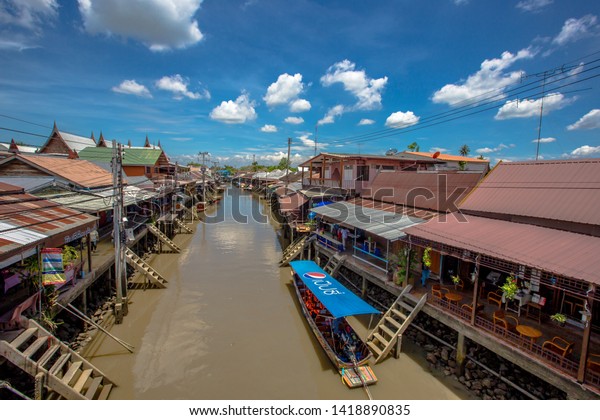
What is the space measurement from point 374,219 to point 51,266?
49.5 ft

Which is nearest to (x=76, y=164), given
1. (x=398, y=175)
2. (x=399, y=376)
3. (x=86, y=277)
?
(x=86, y=277)

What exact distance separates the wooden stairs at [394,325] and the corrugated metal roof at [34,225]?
13147 millimetres

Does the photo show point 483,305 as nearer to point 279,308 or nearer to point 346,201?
point 279,308

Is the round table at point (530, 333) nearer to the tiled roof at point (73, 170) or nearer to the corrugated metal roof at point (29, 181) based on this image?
the corrugated metal roof at point (29, 181)

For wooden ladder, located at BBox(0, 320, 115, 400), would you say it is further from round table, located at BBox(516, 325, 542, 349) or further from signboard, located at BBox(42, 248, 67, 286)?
round table, located at BBox(516, 325, 542, 349)

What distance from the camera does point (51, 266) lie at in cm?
1109

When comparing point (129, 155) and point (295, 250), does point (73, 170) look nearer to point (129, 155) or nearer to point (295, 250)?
point (295, 250)

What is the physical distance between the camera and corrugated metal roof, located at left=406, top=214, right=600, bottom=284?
338 inches

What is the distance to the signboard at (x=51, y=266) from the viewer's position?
10985 mm

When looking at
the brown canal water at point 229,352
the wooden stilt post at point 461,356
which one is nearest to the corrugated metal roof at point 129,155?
the brown canal water at point 229,352

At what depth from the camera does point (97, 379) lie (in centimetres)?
998

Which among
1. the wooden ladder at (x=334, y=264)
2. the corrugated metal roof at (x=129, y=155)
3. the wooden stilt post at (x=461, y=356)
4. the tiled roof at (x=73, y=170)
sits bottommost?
the wooden stilt post at (x=461, y=356)

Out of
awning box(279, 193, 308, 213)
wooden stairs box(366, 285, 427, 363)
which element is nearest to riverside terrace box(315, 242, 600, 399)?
wooden stairs box(366, 285, 427, 363)

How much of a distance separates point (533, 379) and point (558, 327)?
2.09 metres
